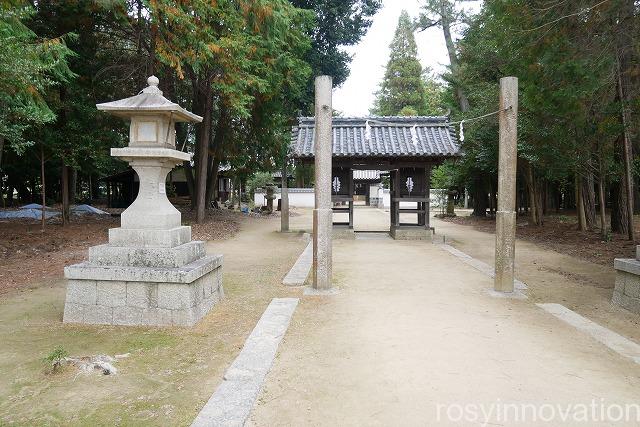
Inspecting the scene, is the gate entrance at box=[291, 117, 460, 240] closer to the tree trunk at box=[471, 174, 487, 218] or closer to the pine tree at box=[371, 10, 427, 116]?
the tree trunk at box=[471, 174, 487, 218]

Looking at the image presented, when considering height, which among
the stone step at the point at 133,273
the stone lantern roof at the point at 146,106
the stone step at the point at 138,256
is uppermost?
the stone lantern roof at the point at 146,106

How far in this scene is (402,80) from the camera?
131 ft

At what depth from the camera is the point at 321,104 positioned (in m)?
6.52

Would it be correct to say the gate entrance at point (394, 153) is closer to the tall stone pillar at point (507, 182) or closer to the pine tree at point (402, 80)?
the tall stone pillar at point (507, 182)

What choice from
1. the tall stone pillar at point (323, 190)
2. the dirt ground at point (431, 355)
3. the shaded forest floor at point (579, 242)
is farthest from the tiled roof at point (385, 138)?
the dirt ground at point (431, 355)

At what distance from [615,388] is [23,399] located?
4579 millimetres

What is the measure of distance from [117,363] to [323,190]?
3672mm

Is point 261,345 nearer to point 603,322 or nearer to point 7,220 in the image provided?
point 603,322

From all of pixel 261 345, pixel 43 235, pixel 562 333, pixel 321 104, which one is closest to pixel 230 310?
pixel 261 345

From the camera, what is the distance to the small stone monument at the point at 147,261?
4883 millimetres

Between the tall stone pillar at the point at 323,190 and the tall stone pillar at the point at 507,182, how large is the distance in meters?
2.63

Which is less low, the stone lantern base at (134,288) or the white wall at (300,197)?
the white wall at (300,197)

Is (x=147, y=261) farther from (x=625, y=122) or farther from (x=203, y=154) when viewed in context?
(x=203, y=154)

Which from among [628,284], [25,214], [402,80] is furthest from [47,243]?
[402,80]
